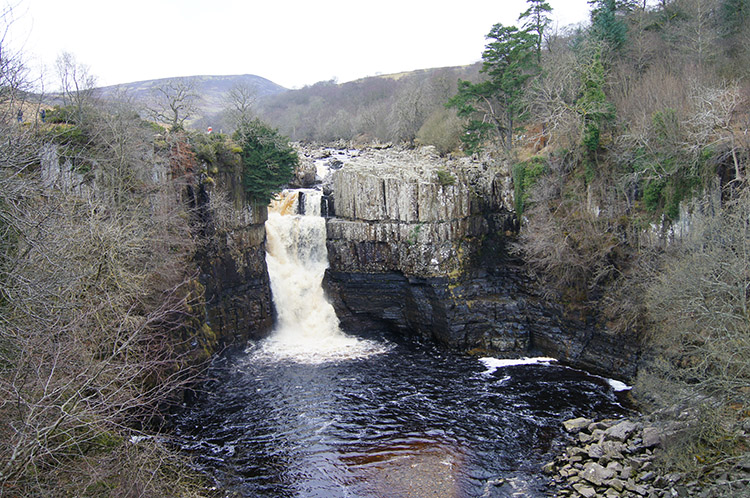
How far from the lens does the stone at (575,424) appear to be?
57.6 ft

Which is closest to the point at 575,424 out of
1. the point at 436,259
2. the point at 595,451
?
the point at 595,451

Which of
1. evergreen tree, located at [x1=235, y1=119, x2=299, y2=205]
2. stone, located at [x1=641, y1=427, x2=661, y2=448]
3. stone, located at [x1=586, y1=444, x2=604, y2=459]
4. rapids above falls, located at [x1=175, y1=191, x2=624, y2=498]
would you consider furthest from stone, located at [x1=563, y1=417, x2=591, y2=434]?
evergreen tree, located at [x1=235, y1=119, x2=299, y2=205]

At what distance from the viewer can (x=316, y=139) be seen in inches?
2457

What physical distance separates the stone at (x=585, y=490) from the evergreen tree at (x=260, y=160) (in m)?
20.4

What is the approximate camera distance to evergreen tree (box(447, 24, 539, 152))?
29641mm

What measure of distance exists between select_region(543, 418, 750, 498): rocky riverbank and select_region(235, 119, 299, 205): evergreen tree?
758 inches

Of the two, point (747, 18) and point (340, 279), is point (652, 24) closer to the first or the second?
point (747, 18)

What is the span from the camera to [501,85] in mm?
30109

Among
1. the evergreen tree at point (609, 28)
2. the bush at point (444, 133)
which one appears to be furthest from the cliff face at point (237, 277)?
the evergreen tree at point (609, 28)

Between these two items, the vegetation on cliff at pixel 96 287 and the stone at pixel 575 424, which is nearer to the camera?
the vegetation on cliff at pixel 96 287

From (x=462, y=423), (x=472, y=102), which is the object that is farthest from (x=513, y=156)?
(x=462, y=423)

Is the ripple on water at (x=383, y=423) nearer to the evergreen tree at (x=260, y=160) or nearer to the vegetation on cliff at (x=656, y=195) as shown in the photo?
the vegetation on cliff at (x=656, y=195)

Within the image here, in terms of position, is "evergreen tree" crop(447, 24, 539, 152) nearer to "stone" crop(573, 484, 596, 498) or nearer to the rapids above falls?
the rapids above falls

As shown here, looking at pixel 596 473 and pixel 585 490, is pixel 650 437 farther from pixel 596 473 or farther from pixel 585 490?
pixel 585 490
